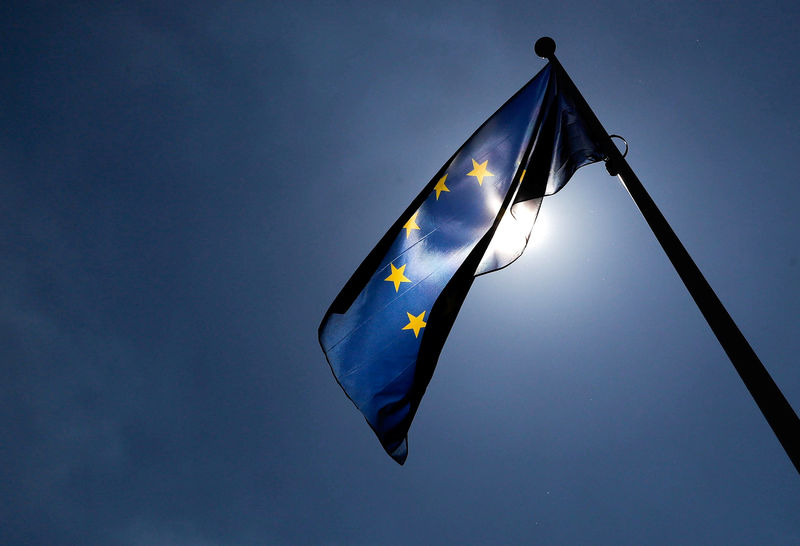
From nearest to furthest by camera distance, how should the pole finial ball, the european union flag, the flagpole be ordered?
1. the flagpole
2. the european union flag
3. the pole finial ball

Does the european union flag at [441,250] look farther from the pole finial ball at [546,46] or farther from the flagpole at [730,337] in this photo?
the flagpole at [730,337]

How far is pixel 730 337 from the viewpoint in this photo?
8.64 feet

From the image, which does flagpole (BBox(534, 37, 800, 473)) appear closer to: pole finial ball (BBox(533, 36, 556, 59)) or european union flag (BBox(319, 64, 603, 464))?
european union flag (BBox(319, 64, 603, 464))

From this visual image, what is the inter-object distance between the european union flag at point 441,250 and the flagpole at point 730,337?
1003 millimetres

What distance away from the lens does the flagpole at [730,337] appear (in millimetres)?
2349

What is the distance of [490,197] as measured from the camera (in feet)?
15.8

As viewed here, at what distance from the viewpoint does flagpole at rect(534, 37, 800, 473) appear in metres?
2.35

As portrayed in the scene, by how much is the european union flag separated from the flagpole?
3.29 ft

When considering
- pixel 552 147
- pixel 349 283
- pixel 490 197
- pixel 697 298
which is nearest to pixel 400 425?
pixel 349 283

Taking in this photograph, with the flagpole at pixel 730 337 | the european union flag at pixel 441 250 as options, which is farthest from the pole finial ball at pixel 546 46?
the flagpole at pixel 730 337

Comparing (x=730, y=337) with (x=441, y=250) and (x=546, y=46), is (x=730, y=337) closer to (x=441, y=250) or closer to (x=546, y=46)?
(x=441, y=250)

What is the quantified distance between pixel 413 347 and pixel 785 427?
2893 millimetres

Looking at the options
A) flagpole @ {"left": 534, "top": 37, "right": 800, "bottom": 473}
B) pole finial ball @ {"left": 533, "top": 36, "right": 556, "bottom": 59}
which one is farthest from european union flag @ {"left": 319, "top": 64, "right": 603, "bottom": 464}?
flagpole @ {"left": 534, "top": 37, "right": 800, "bottom": 473}

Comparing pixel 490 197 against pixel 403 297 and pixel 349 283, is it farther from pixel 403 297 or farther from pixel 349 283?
pixel 349 283
